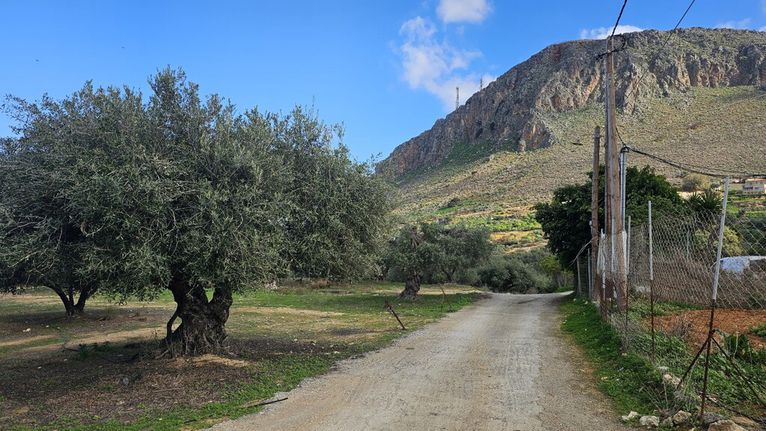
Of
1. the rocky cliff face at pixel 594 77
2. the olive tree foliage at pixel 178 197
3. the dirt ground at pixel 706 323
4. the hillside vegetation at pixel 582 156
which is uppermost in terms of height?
the rocky cliff face at pixel 594 77

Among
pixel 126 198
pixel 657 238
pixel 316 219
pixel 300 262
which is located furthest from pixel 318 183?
pixel 657 238

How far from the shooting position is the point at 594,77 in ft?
325

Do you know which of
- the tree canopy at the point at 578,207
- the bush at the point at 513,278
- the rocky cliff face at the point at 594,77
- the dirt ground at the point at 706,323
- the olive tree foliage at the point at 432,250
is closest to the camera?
the dirt ground at the point at 706,323

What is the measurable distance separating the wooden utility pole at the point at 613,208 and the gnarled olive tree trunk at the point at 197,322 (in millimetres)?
9454

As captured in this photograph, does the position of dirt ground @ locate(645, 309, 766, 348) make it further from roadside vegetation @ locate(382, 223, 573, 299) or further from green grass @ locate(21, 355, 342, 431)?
roadside vegetation @ locate(382, 223, 573, 299)

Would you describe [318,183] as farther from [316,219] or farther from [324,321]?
[324,321]

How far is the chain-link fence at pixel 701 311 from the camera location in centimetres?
670

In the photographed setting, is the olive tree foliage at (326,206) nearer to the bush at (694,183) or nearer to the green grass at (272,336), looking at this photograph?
the green grass at (272,336)

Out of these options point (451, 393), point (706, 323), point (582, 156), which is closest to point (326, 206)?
point (451, 393)

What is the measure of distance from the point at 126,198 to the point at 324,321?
12639 mm

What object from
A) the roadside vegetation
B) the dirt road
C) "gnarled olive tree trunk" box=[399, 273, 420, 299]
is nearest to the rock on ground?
the dirt road

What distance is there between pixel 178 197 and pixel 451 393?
556cm

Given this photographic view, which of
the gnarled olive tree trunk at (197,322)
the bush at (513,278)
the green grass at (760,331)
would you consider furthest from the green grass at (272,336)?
the bush at (513,278)

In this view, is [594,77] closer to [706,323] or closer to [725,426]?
[706,323]
